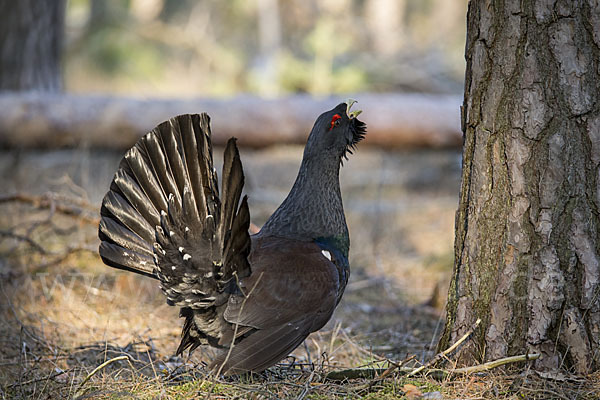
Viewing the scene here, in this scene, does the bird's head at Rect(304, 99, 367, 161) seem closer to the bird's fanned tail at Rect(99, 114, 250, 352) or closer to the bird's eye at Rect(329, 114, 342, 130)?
the bird's eye at Rect(329, 114, 342, 130)

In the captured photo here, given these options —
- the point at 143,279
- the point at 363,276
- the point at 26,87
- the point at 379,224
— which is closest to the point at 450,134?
the point at 379,224

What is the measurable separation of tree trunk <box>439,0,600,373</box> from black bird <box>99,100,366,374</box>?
838 millimetres

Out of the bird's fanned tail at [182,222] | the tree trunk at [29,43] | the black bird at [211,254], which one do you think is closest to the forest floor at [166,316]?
the black bird at [211,254]

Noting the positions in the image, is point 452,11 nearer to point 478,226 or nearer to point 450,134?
point 450,134

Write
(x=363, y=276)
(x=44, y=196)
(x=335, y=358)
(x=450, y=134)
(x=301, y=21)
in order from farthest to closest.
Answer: (x=301, y=21)
(x=450, y=134)
(x=363, y=276)
(x=44, y=196)
(x=335, y=358)

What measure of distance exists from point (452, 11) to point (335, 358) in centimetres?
2209

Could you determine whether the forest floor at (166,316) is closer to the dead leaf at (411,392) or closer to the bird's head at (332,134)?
the dead leaf at (411,392)

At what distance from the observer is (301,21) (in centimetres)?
2277

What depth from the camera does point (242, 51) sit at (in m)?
18.6

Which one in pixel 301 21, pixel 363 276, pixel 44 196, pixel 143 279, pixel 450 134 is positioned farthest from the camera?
pixel 301 21

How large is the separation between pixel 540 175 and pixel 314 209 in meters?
1.18

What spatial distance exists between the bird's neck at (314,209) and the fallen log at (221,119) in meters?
3.42

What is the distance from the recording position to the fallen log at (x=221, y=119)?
254 inches

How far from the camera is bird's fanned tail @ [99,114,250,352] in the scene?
282 centimetres
